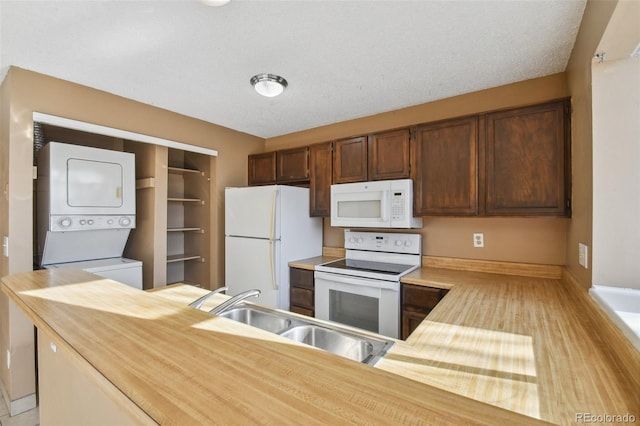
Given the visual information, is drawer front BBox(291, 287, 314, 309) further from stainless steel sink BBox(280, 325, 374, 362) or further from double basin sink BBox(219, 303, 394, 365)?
stainless steel sink BBox(280, 325, 374, 362)

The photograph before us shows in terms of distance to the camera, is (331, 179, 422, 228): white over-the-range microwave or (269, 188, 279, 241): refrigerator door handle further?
(269, 188, 279, 241): refrigerator door handle

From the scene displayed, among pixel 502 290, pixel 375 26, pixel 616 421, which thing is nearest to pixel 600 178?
pixel 502 290

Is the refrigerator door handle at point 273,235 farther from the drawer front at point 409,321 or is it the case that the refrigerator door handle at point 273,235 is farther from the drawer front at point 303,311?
the drawer front at point 409,321

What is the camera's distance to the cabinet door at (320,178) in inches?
117

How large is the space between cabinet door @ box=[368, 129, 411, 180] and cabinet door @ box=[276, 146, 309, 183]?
0.78m

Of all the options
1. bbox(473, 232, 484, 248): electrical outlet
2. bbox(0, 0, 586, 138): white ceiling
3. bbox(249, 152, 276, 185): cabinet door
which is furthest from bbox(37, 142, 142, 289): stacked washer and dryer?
bbox(473, 232, 484, 248): electrical outlet

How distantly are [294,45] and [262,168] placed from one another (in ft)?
6.34

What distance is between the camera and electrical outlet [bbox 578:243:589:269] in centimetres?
144

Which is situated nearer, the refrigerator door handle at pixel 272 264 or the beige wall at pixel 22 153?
the beige wall at pixel 22 153

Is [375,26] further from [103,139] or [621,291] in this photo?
[103,139]

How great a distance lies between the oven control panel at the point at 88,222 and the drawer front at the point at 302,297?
1654 millimetres

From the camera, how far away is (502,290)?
186 centimetres

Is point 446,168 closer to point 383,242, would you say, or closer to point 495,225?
point 495,225

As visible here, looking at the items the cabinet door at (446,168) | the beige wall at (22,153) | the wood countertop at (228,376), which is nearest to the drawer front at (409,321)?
→ the cabinet door at (446,168)
